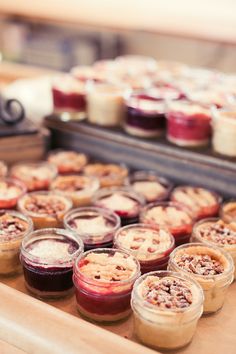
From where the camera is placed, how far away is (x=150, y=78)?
3334 mm

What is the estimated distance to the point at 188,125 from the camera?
258 cm

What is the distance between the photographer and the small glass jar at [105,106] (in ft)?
9.38

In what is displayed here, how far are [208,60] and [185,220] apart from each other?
2.50m

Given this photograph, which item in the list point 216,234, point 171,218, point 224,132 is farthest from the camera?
point 224,132

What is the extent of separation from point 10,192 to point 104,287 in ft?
2.85

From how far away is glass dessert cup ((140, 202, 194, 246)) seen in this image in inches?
90.0

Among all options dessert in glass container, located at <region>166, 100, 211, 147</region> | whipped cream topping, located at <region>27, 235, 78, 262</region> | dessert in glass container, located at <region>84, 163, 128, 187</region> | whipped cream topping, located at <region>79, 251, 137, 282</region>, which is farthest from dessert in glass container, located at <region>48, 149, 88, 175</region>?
whipped cream topping, located at <region>79, 251, 137, 282</region>

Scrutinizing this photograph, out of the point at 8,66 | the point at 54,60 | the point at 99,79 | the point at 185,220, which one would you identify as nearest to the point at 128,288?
the point at 185,220

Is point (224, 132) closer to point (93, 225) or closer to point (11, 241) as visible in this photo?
point (93, 225)

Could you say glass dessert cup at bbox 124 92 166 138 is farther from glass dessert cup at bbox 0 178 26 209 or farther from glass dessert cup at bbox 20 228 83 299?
glass dessert cup at bbox 20 228 83 299

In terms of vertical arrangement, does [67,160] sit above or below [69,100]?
below

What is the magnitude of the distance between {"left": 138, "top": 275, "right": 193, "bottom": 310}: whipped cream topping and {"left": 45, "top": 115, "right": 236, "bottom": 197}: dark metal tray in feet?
2.58

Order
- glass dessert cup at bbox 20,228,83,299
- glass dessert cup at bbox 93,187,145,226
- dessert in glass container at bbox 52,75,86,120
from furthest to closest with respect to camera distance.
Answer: dessert in glass container at bbox 52,75,86,120, glass dessert cup at bbox 93,187,145,226, glass dessert cup at bbox 20,228,83,299

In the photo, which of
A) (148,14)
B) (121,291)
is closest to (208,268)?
(121,291)
